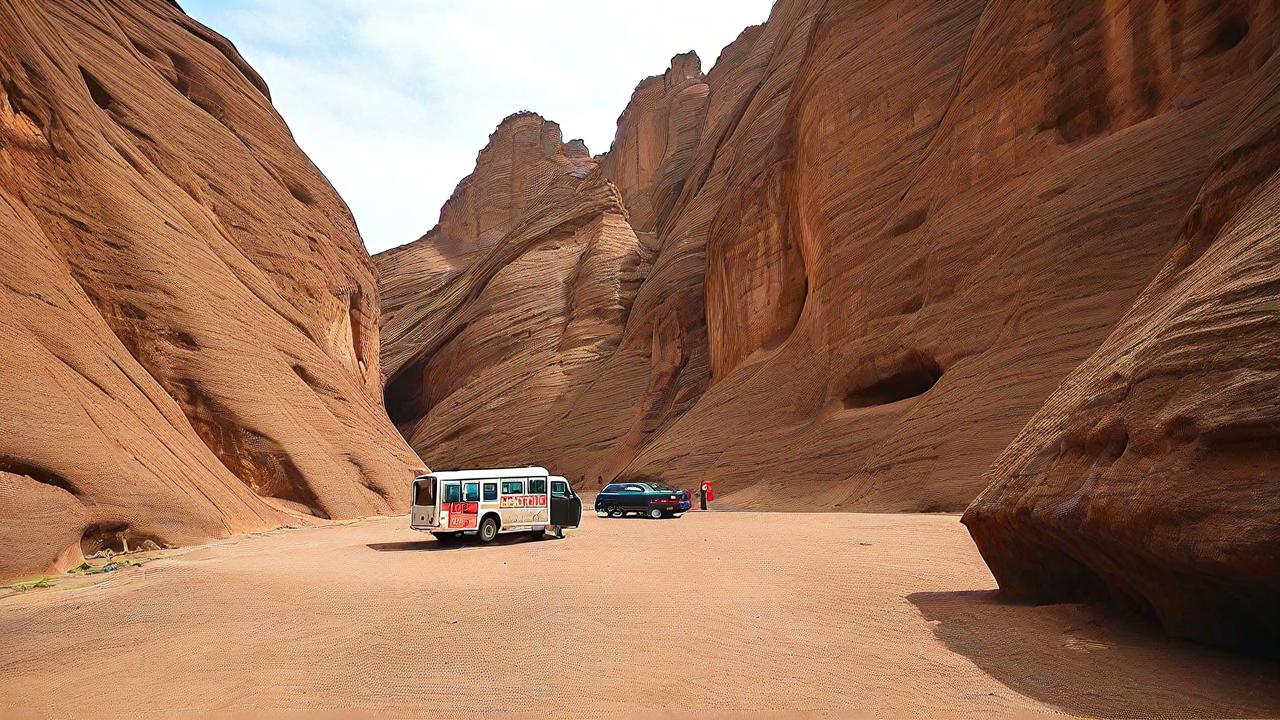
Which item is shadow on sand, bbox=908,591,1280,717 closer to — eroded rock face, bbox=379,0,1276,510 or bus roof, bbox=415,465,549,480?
eroded rock face, bbox=379,0,1276,510

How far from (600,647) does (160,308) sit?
1975 centimetres

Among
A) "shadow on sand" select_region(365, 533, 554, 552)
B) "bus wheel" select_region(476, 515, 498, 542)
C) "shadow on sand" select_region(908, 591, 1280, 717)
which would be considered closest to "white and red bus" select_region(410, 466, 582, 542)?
"bus wheel" select_region(476, 515, 498, 542)

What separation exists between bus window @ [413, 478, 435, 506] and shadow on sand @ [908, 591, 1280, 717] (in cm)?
1103

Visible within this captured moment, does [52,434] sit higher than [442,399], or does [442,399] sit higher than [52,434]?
[442,399]

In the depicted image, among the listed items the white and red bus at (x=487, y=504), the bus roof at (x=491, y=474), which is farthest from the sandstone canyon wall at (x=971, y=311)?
the bus roof at (x=491, y=474)

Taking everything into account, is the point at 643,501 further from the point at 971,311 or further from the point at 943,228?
the point at 943,228

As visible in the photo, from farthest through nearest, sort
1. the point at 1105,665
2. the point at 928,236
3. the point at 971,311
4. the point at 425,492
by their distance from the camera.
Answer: the point at 928,236
the point at 971,311
the point at 425,492
the point at 1105,665

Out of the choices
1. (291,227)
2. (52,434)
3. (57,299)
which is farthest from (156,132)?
(52,434)

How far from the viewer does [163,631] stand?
24.0ft

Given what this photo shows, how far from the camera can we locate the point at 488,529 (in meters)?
16.3

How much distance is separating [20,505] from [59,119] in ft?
46.0

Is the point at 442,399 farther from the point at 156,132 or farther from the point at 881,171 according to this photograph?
the point at 881,171

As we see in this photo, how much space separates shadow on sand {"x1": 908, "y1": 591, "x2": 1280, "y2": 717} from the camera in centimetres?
450

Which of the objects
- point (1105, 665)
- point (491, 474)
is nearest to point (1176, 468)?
point (1105, 665)
